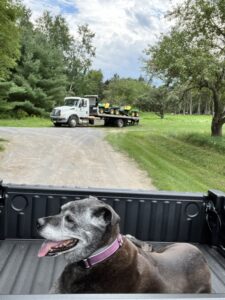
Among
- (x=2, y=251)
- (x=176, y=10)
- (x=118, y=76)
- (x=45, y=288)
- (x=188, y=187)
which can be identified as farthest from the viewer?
(x=118, y=76)

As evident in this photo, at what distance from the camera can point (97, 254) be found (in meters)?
2.20

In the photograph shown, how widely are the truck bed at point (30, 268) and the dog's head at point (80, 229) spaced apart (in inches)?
28.7

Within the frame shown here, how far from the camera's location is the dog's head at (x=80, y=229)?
219cm

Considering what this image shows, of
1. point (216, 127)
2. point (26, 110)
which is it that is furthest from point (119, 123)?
point (216, 127)

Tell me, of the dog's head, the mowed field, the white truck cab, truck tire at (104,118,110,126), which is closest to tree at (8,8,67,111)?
the white truck cab

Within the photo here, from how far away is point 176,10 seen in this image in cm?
1922

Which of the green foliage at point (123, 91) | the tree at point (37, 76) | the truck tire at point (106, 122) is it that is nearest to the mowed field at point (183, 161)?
the truck tire at point (106, 122)

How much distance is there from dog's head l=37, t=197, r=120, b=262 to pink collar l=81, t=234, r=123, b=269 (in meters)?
0.03

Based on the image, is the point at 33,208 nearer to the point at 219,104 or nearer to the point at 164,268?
the point at 164,268

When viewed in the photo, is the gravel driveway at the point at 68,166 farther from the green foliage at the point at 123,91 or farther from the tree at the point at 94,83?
the green foliage at the point at 123,91

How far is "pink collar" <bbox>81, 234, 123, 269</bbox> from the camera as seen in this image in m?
2.20

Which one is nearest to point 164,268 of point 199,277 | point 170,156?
point 199,277

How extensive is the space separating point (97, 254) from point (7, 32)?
46.3 ft

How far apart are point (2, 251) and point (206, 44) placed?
16546mm
